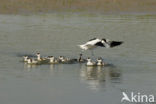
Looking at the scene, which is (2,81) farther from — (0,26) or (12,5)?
(12,5)

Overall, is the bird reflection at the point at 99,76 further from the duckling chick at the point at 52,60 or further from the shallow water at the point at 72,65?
the duckling chick at the point at 52,60

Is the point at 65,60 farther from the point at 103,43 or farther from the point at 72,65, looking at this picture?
the point at 103,43

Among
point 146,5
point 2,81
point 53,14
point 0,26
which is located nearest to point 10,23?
point 0,26

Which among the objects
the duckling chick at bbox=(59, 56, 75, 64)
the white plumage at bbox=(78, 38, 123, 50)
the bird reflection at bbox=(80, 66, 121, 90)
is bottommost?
the bird reflection at bbox=(80, 66, 121, 90)

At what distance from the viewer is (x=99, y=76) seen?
16125mm

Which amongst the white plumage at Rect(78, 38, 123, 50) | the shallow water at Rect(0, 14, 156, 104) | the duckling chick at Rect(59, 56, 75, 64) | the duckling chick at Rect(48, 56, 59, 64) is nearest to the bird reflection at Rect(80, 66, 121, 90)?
the shallow water at Rect(0, 14, 156, 104)

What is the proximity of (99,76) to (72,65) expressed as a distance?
193 cm

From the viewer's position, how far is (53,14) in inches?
1331

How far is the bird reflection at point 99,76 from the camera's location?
14969 millimetres

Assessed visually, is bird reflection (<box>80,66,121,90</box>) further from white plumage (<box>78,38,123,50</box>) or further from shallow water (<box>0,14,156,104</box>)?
white plumage (<box>78,38,123,50</box>)

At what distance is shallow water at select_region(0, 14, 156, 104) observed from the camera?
13844 mm

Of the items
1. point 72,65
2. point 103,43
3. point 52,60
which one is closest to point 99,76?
point 72,65

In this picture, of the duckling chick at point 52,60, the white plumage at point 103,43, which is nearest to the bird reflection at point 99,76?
the white plumage at point 103,43

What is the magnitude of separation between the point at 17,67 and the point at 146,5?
19930mm
